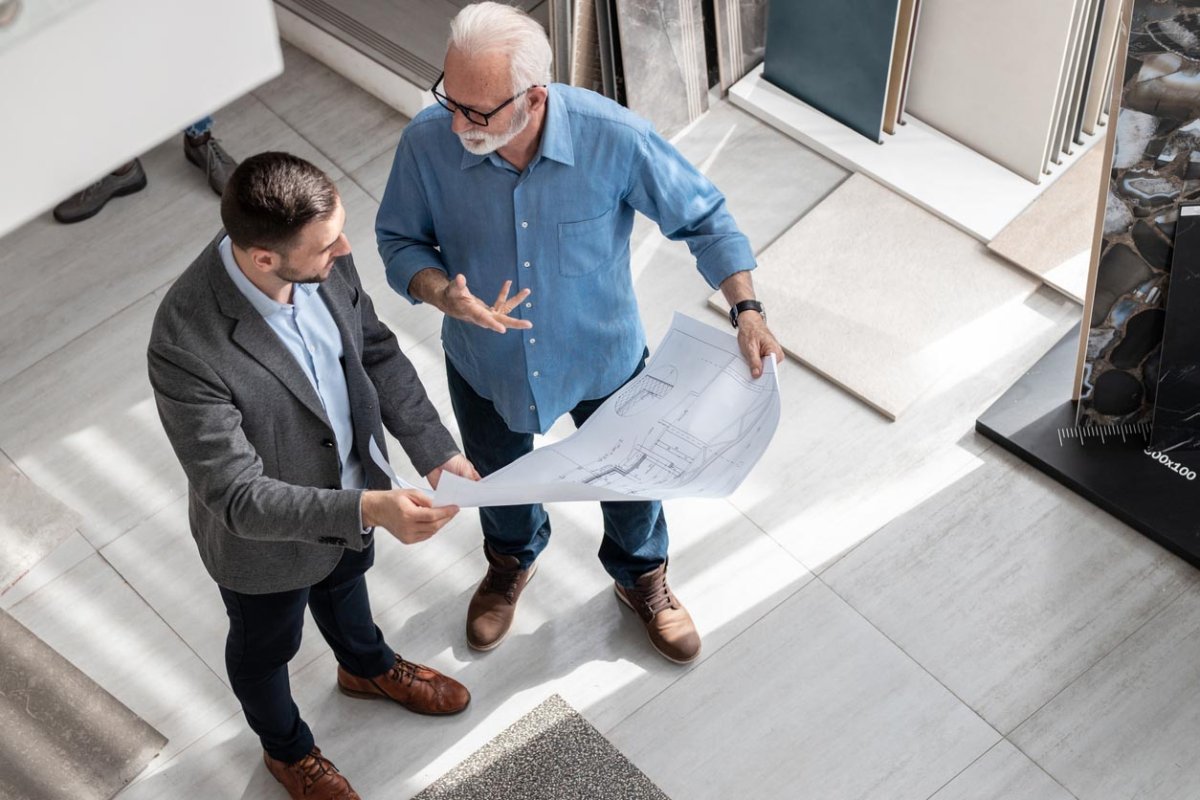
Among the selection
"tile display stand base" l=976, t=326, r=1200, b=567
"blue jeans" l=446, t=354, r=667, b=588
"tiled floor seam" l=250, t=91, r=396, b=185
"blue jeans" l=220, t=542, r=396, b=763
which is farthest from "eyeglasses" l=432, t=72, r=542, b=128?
"tiled floor seam" l=250, t=91, r=396, b=185

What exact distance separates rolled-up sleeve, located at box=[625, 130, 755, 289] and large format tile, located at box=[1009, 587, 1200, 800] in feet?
4.41

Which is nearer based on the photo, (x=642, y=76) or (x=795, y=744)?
(x=795, y=744)

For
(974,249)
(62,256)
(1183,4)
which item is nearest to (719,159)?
(974,249)

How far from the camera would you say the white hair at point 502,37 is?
6.68 ft

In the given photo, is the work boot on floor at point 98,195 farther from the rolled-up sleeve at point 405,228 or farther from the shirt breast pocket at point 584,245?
the shirt breast pocket at point 584,245

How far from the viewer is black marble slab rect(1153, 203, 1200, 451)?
3.03 m

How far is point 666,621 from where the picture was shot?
3.08 meters

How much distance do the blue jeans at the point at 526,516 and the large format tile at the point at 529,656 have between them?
0.53 feet

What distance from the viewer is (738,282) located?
7.75ft

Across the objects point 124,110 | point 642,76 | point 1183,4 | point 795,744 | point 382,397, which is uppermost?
point 124,110

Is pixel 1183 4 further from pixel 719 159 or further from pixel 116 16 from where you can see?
pixel 116 16

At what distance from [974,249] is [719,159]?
844mm

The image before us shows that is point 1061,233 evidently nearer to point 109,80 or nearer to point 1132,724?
point 1132,724

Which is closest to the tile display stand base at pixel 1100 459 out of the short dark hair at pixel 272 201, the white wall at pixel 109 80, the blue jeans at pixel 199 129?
→ the short dark hair at pixel 272 201
